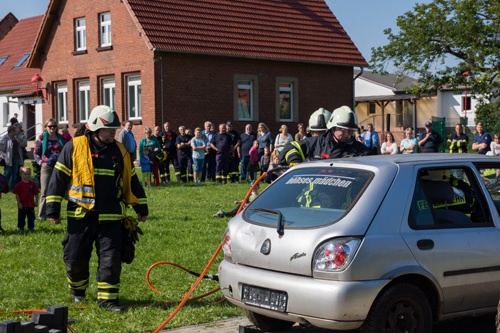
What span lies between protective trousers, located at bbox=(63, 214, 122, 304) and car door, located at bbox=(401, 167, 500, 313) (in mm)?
2973

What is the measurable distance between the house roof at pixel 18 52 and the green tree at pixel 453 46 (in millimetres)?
17333

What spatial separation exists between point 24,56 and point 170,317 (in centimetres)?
3931

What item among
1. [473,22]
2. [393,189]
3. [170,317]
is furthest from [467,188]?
[473,22]

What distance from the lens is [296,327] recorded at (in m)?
7.51

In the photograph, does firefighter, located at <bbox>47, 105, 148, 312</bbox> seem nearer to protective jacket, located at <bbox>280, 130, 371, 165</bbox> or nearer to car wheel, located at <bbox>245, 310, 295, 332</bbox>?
car wheel, located at <bbox>245, 310, 295, 332</bbox>

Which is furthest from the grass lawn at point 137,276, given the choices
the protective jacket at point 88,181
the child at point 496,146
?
the child at point 496,146

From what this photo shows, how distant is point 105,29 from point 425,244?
28.1 m

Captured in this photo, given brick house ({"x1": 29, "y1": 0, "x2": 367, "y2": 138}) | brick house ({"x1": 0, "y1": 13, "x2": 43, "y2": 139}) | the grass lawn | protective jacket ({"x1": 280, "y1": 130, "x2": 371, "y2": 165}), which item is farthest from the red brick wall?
protective jacket ({"x1": 280, "y1": 130, "x2": 371, "y2": 165})

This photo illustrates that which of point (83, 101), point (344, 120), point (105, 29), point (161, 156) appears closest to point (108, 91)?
point (83, 101)

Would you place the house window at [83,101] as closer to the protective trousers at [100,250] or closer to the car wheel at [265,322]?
the protective trousers at [100,250]

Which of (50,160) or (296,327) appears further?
(50,160)

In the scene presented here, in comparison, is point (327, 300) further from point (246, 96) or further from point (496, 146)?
point (246, 96)

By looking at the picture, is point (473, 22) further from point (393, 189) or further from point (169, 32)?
point (393, 189)

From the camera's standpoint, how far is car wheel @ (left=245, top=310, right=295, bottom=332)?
7170mm
